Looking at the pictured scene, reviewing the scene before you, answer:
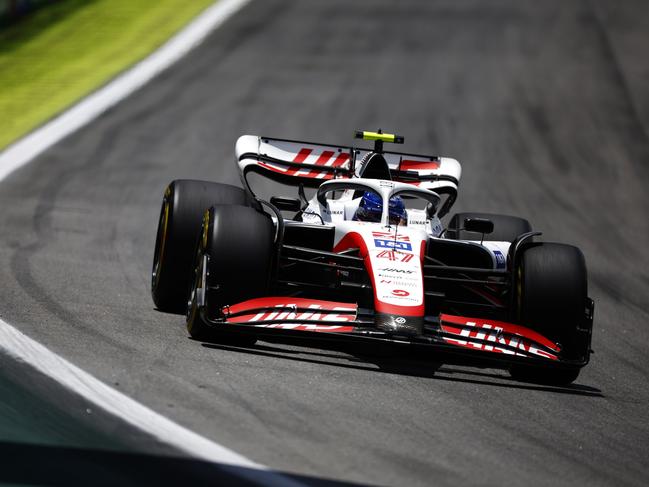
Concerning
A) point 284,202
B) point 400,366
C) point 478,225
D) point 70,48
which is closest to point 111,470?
point 400,366

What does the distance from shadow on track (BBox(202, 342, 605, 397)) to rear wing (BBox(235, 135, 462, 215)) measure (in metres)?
2.49

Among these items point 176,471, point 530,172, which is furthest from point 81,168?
point 176,471

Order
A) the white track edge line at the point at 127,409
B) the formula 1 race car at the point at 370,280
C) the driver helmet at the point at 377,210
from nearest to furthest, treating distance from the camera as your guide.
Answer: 1. the white track edge line at the point at 127,409
2. the formula 1 race car at the point at 370,280
3. the driver helmet at the point at 377,210

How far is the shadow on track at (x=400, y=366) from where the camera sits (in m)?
8.12

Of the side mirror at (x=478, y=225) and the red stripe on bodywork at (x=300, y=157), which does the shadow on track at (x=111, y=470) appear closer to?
the side mirror at (x=478, y=225)

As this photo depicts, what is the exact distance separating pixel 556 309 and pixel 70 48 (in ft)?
59.9

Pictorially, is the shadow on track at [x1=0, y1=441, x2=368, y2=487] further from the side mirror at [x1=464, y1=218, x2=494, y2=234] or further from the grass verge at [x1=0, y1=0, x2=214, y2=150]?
the grass verge at [x1=0, y1=0, x2=214, y2=150]

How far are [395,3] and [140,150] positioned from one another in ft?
46.0

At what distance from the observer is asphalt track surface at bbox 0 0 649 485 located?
6.25 metres

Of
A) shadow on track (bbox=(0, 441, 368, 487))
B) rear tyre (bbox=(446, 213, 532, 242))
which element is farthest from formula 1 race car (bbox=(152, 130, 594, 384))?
shadow on track (bbox=(0, 441, 368, 487))

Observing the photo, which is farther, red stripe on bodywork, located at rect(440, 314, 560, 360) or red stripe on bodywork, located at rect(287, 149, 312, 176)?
red stripe on bodywork, located at rect(287, 149, 312, 176)

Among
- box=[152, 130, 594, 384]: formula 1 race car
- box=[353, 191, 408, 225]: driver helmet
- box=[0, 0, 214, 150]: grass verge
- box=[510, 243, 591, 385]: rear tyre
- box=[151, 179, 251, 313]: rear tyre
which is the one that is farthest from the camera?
box=[0, 0, 214, 150]: grass verge

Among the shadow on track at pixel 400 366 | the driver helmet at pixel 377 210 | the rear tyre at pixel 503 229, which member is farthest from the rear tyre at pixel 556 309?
the rear tyre at pixel 503 229

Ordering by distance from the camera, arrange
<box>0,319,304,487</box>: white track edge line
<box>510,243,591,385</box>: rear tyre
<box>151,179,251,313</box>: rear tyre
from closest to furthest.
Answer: <box>0,319,304,487</box>: white track edge line → <box>510,243,591,385</box>: rear tyre → <box>151,179,251,313</box>: rear tyre
